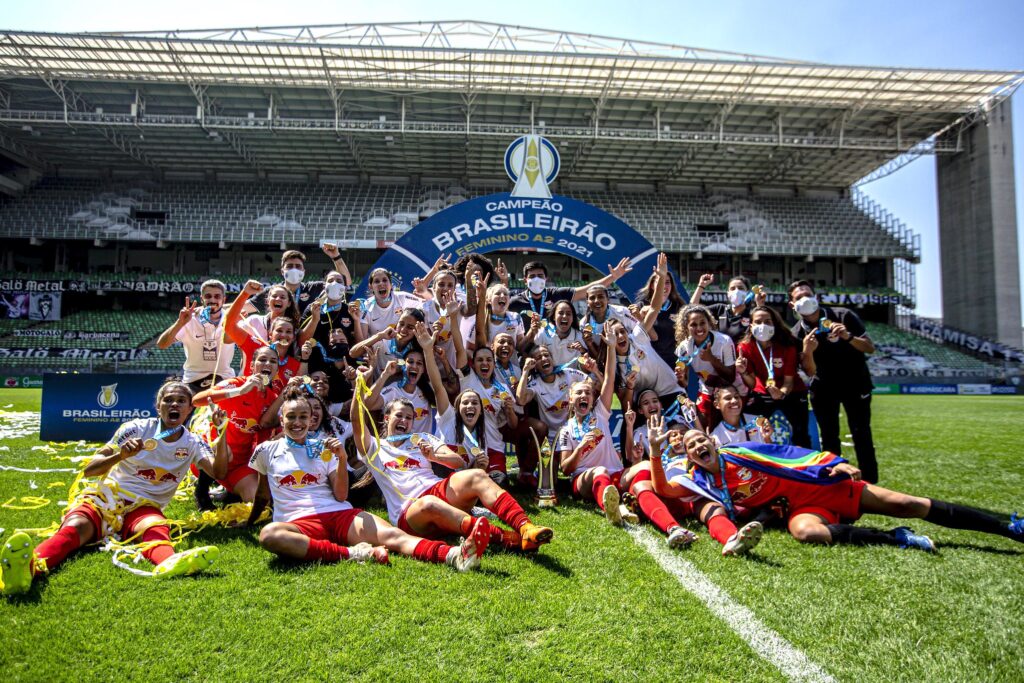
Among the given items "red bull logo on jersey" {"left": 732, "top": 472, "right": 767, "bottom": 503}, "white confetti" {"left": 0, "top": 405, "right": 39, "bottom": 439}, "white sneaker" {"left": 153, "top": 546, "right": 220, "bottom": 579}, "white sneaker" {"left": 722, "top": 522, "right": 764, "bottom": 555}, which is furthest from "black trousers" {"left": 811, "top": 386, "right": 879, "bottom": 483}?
"white confetti" {"left": 0, "top": 405, "right": 39, "bottom": 439}

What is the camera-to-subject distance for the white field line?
246 cm

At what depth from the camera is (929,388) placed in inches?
1093

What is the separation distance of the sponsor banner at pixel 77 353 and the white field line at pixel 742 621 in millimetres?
29383

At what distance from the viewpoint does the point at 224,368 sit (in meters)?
5.80

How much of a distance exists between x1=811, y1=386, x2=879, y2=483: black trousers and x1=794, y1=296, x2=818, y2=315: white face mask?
84 centimetres

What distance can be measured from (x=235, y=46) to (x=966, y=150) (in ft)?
124

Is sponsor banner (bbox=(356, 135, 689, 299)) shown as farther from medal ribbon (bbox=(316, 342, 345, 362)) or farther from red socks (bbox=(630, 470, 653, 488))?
red socks (bbox=(630, 470, 653, 488))

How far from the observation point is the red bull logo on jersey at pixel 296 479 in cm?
400

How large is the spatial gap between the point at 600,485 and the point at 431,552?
171 centimetres

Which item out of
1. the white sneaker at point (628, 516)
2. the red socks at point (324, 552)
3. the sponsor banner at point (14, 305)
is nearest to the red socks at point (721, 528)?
the white sneaker at point (628, 516)

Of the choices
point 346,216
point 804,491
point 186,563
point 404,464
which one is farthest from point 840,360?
point 346,216

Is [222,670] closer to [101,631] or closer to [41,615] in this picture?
[101,631]

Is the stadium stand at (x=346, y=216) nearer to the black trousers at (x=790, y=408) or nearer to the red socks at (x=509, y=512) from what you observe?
the black trousers at (x=790, y=408)

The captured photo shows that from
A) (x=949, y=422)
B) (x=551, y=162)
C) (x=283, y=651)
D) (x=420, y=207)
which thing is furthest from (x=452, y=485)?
(x=420, y=207)
